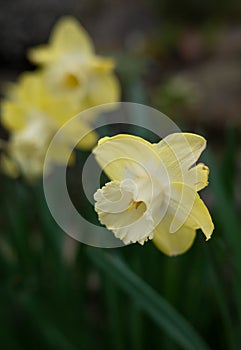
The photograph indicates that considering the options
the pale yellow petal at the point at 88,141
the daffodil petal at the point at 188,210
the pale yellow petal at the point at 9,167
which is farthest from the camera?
the pale yellow petal at the point at 9,167

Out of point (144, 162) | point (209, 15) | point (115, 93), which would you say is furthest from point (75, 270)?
point (209, 15)

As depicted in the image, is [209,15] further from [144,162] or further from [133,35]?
[144,162]

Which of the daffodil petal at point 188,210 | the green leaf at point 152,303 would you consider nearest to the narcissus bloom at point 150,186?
the daffodil petal at point 188,210

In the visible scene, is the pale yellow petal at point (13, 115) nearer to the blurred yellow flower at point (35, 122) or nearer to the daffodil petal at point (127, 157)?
the blurred yellow flower at point (35, 122)

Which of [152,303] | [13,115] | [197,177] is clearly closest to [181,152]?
[197,177]

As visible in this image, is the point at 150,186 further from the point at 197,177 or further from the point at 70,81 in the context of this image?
the point at 70,81

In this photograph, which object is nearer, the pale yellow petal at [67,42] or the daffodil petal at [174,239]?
the daffodil petal at [174,239]

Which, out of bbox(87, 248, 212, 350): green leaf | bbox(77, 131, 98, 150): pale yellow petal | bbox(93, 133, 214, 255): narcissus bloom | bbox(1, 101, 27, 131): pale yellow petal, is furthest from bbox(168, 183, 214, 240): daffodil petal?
bbox(1, 101, 27, 131): pale yellow petal
